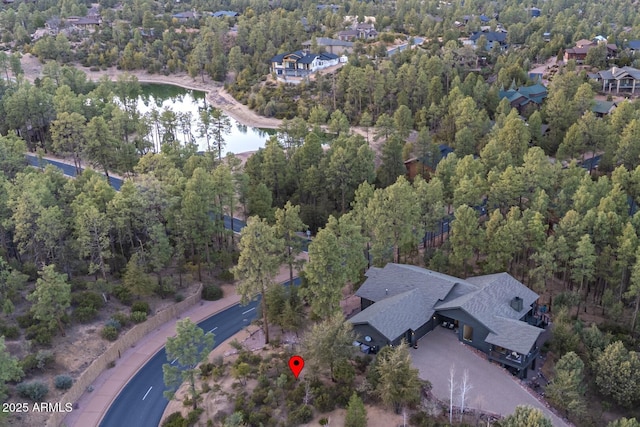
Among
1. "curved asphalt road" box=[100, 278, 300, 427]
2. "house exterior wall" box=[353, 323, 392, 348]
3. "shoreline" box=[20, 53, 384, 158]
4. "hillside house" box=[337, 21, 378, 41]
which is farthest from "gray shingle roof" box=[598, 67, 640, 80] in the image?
"curved asphalt road" box=[100, 278, 300, 427]

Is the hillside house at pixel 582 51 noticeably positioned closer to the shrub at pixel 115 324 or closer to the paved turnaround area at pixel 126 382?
the paved turnaround area at pixel 126 382

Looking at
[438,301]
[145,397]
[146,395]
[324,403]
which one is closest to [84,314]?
[146,395]

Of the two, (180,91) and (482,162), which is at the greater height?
(482,162)

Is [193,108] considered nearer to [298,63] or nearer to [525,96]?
[298,63]

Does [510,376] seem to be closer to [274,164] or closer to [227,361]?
[227,361]

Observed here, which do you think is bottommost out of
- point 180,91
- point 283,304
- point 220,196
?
point 180,91

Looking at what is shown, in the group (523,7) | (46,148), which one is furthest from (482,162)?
(523,7)
